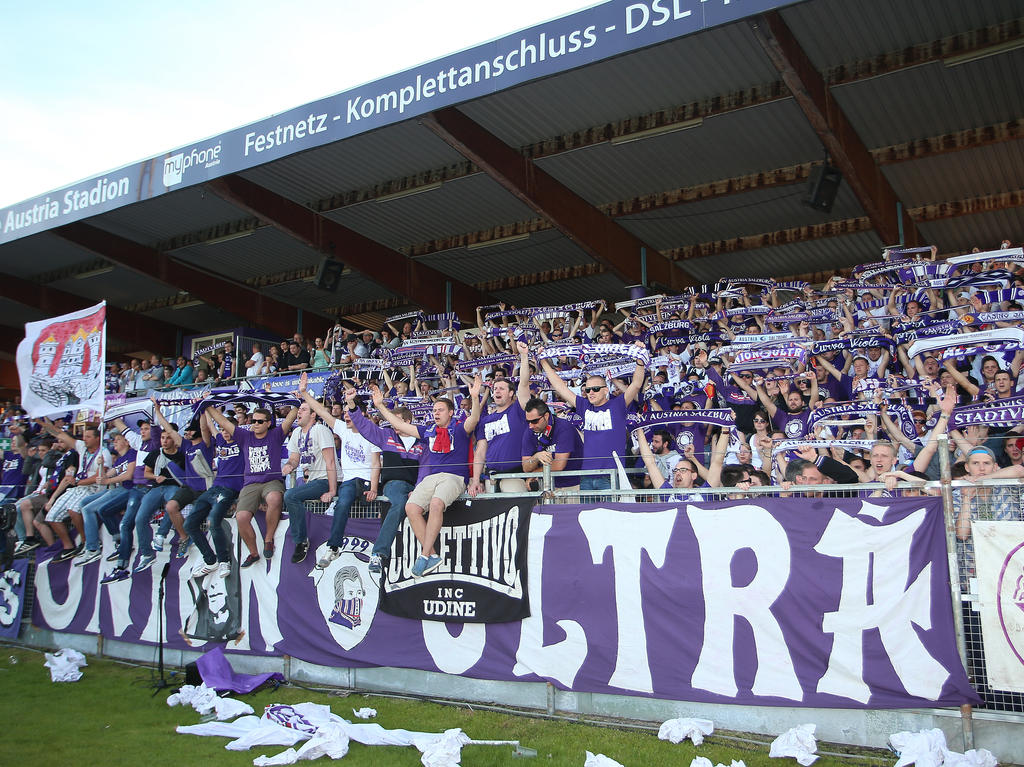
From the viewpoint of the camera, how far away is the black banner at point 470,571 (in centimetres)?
756

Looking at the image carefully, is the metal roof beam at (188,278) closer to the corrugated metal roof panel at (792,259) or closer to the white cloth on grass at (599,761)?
the corrugated metal roof panel at (792,259)

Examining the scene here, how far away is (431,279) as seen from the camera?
2028cm

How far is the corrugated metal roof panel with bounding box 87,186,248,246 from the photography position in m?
17.1

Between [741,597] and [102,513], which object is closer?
[741,597]

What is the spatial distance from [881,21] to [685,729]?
9.28 meters

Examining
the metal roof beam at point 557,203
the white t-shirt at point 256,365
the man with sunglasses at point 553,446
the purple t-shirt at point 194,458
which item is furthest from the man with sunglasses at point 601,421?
the white t-shirt at point 256,365

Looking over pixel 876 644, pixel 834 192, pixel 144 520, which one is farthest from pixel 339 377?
pixel 876 644

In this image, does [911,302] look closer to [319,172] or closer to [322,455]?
[322,455]

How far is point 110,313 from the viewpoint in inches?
983

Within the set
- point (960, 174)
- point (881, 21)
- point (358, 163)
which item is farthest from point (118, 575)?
point (960, 174)

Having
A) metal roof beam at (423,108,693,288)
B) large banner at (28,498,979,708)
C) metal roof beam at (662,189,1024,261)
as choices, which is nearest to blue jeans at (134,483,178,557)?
large banner at (28,498,979,708)

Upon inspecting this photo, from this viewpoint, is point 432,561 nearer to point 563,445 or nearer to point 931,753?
point 563,445

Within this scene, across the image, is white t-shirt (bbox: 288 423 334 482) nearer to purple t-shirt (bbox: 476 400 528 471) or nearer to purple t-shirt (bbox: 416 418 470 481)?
purple t-shirt (bbox: 416 418 470 481)

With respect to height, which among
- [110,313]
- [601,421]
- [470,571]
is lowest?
[470,571]
